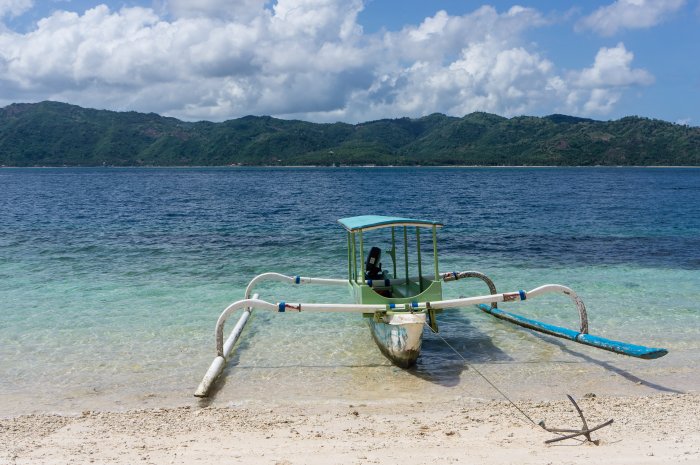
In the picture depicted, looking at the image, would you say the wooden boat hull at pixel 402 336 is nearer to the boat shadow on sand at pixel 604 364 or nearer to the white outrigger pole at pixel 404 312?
the white outrigger pole at pixel 404 312

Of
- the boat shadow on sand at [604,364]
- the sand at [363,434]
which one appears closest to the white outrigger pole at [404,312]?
the boat shadow on sand at [604,364]

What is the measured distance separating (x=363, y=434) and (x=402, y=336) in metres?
2.63

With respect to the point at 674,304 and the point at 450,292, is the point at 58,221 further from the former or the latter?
the point at 674,304

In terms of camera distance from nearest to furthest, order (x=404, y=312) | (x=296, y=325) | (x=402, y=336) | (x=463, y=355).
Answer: (x=402, y=336)
(x=404, y=312)
(x=463, y=355)
(x=296, y=325)

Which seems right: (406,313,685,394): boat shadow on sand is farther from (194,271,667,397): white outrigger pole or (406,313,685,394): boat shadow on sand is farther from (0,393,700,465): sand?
(0,393,700,465): sand

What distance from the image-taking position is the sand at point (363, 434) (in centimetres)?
645

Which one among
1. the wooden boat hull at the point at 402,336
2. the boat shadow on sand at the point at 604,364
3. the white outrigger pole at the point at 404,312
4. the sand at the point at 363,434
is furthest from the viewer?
the wooden boat hull at the point at 402,336

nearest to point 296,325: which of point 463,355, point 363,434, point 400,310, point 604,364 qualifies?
point 400,310

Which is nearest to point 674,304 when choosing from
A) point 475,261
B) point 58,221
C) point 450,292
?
point 450,292

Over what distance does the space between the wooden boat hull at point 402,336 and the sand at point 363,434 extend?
1.29 meters

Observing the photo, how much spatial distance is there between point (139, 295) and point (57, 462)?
9.38 metres

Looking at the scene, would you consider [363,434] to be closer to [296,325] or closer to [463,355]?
[463,355]

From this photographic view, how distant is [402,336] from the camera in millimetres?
9742

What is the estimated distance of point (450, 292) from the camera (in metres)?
15.9
